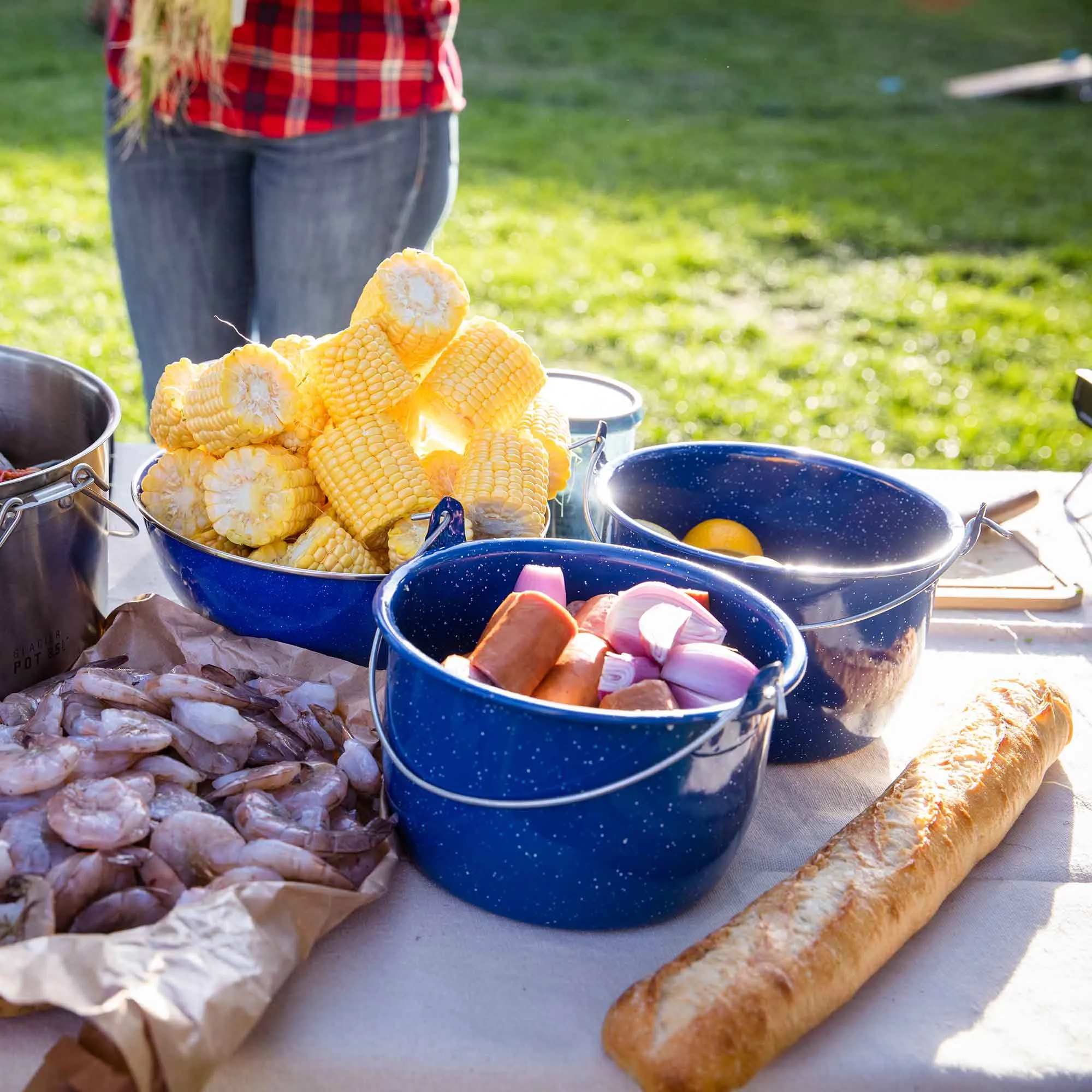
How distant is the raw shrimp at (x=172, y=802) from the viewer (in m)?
0.92

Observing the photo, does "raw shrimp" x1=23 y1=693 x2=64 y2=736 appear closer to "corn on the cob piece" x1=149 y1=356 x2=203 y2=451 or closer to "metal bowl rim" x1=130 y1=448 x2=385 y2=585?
"metal bowl rim" x1=130 y1=448 x2=385 y2=585

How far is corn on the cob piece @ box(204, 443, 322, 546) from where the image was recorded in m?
1.15

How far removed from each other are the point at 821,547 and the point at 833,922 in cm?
54

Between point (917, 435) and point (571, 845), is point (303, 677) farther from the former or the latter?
point (917, 435)

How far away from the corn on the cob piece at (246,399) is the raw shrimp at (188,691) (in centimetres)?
26

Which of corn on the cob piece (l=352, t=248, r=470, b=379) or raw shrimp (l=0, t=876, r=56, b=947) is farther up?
corn on the cob piece (l=352, t=248, r=470, b=379)

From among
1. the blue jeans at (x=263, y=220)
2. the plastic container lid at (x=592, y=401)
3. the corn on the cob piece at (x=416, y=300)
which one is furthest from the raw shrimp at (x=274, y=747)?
the blue jeans at (x=263, y=220)

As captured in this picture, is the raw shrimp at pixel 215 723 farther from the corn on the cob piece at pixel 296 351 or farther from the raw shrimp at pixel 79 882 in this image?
the corn on the cob piece at pixel 296 351

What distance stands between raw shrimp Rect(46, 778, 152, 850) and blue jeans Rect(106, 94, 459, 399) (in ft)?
3.60

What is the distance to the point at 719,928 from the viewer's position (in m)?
0.90

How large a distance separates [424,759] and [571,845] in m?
0.13

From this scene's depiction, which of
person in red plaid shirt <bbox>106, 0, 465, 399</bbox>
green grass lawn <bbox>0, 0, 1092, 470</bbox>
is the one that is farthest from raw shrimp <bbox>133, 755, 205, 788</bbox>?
green grass lawn <bbox>0, 0, 1092, 470</bbox>

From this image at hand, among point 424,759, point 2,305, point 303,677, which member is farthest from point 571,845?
point 2,305

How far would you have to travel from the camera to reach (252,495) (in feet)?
3.76
